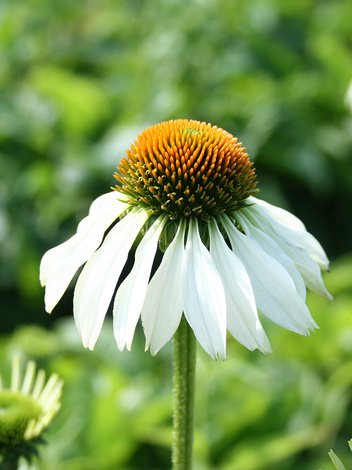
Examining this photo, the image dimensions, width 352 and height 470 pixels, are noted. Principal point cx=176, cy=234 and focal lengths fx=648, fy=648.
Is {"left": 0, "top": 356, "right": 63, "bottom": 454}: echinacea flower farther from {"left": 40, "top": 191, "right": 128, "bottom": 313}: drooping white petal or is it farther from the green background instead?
the green background

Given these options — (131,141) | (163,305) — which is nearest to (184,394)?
(163,305)

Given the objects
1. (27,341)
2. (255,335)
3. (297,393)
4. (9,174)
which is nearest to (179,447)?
(255,335)

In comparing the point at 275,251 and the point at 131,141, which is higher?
the point at 131,141

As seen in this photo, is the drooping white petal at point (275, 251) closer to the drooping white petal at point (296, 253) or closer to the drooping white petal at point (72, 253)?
the drooping white petal at point (296, 253)

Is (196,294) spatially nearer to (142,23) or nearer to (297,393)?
(297,393)

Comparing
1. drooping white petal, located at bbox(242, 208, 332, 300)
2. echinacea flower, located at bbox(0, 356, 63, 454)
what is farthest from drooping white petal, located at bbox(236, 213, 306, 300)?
echinacea flower, located at bbox(0, 356, 63, 454)

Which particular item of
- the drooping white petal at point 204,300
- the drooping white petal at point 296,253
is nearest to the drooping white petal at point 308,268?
the drooping white petal at point 296,253

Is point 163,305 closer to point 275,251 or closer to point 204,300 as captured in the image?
point 204,300
